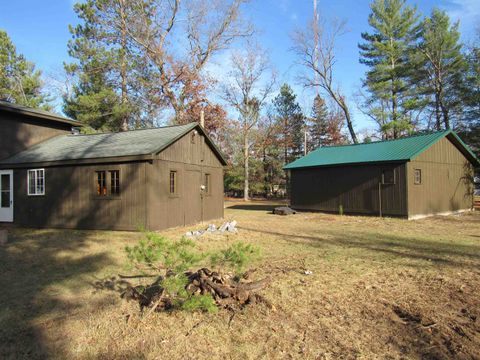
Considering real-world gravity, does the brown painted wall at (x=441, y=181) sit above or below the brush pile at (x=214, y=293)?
above

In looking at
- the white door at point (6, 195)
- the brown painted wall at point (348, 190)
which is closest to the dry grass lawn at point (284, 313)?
the white door at point (6, 195)

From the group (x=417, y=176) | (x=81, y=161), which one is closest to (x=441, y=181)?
(x=417, y=176)

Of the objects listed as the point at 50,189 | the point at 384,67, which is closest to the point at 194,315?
the point at 50,189

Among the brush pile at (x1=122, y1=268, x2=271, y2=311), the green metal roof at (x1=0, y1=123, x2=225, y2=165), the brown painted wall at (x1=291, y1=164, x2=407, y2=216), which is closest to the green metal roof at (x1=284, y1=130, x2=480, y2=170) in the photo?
the brown painted wall at (x1=291, y1=164, x2=407, y2=216)

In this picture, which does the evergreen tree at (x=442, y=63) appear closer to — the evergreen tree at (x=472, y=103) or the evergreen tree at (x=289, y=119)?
the evergreen tree at (x=472, y=103)

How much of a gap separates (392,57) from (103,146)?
27.3m

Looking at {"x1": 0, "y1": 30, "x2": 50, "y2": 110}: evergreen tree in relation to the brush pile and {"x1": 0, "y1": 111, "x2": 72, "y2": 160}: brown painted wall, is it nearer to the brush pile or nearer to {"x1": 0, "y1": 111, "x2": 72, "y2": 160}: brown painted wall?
{"x1": 0, "y1": 111, "x2": 72, "y2": 160}: brown painted wall

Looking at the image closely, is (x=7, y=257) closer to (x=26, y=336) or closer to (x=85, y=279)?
(x=85, y=279)

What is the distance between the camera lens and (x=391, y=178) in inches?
659

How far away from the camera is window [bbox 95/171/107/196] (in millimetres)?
12677

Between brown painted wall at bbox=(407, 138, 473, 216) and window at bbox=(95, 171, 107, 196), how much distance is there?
41.8 feet

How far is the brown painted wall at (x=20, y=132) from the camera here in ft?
49.1

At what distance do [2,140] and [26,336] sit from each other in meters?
13.5

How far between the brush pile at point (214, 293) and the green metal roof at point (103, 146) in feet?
24.2
